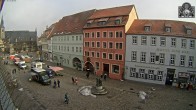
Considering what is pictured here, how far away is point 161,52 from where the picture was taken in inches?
1230

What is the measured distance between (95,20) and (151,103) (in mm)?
23325

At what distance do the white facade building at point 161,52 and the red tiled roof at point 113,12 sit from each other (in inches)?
151

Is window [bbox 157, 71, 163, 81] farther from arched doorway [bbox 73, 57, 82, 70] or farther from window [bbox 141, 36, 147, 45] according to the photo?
arched doorway [bbox 73, 57, 82, 70]

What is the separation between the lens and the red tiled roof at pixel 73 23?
4441cm

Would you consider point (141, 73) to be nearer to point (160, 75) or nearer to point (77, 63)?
point (160, 75)

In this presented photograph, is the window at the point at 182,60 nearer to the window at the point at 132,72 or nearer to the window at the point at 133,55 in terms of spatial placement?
the window at the point at 133,55

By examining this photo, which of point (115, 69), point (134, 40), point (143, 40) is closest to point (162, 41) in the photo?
point (143, 40)

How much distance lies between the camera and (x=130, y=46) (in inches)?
1319

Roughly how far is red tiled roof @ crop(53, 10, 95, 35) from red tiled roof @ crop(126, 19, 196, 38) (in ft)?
44.9

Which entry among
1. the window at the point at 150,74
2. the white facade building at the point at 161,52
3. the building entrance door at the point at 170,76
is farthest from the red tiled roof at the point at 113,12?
the building entrance door at the point at 170,76

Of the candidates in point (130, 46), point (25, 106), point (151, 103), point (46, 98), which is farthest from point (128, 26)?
point (25, 106)

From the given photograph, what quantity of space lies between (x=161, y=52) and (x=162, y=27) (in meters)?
4.16

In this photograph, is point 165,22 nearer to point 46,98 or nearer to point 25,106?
point 46,98

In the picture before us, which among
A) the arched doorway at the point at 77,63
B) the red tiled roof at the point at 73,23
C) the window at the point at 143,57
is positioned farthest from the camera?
the red tiled roof at the point at 73,23
